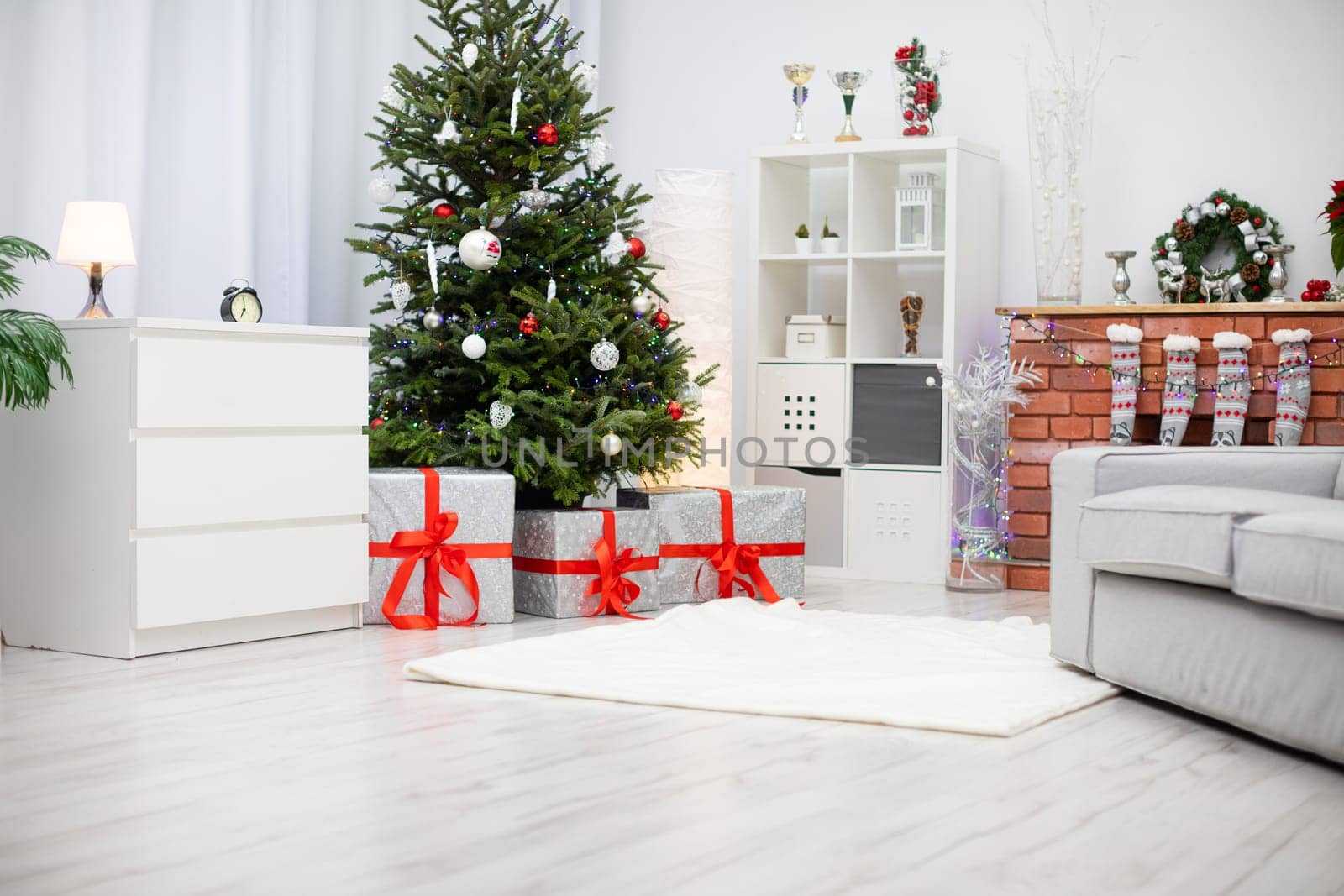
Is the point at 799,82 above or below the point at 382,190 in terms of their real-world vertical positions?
above

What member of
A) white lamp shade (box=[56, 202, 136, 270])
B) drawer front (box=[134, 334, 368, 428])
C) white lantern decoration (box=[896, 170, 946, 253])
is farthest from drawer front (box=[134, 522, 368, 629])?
white lantern decoration (box=[896, 170, 946, 253])

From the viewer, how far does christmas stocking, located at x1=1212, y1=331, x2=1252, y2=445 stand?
4266mm

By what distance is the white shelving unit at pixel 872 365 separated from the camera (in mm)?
4719

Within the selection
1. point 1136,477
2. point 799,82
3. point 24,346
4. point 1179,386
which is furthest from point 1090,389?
point 24,346

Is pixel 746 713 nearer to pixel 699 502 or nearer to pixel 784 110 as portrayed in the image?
pixel 699 502

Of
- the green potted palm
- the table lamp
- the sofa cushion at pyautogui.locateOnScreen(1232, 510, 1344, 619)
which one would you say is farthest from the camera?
the table lamp

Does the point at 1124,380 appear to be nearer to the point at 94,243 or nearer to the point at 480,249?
the point at 480,249

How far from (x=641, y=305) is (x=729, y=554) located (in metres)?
0.75

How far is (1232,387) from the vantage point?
14.0ft

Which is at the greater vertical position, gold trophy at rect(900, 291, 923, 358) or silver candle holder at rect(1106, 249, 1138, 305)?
silver candle holder at rect(1106, 249, 1138, 305)

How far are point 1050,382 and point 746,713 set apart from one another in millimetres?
2340

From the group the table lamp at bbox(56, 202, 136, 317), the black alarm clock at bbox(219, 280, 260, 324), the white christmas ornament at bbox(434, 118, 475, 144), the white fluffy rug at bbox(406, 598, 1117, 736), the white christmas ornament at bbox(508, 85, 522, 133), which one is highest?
the white christmas ornament at bbox(508, 85, 522, 133)

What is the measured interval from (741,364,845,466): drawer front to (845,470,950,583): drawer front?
0.14 m

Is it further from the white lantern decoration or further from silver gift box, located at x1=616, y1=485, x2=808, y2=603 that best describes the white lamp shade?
the white lantern decoration
